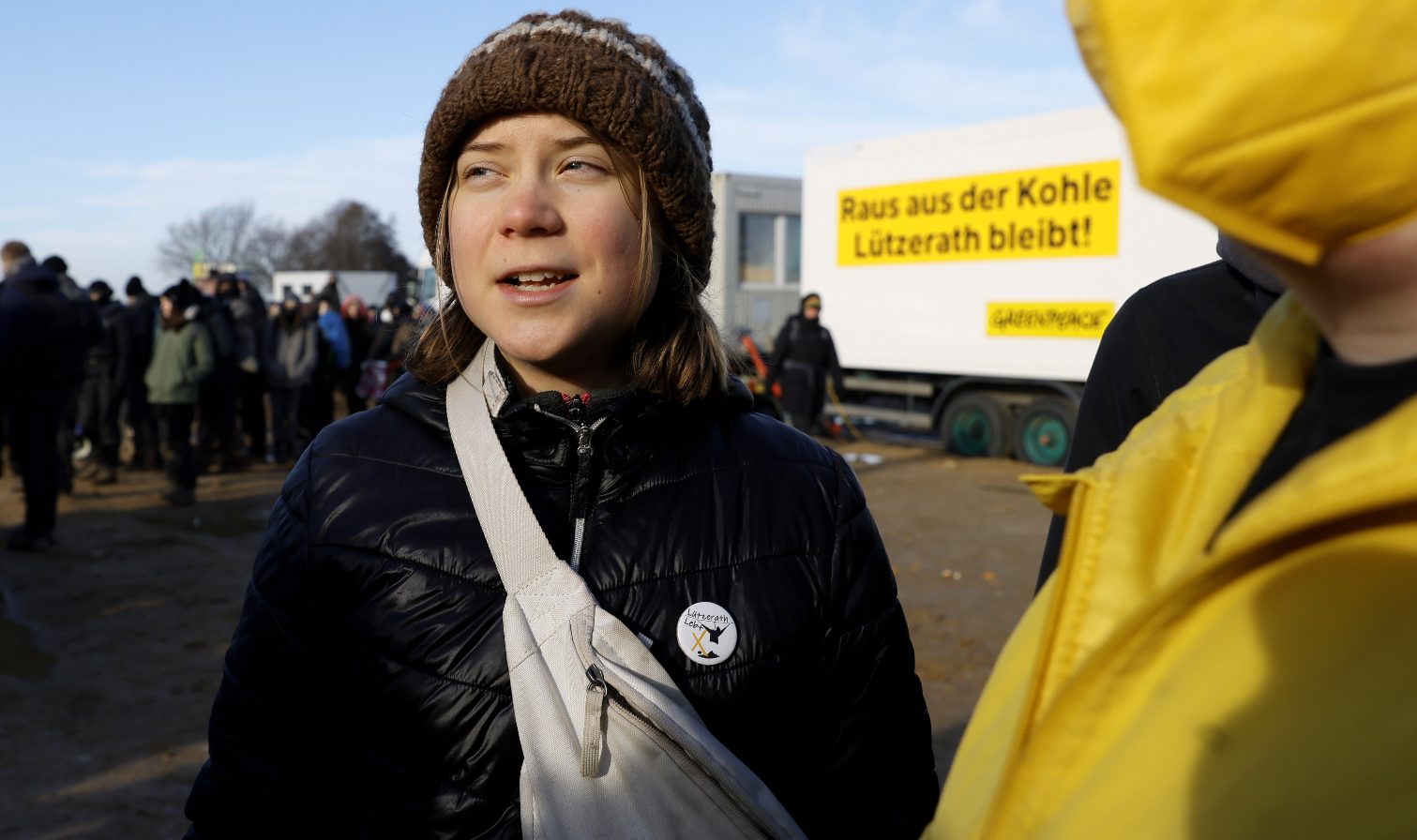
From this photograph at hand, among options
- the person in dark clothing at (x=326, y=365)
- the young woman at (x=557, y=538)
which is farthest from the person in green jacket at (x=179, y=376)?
the young woman at (x=557, y=538)

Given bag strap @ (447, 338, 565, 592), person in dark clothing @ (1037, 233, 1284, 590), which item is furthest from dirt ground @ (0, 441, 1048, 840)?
bag strap @ (447, 338, 565, 592)

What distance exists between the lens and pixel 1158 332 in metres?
2.12

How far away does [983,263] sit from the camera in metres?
13.5

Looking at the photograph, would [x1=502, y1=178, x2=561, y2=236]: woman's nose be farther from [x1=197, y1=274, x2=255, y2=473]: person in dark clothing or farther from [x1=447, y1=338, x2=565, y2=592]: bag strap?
[x1=197, y1=274, x2=255, y2=473]: person in dark clothing

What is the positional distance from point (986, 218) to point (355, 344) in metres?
8.21

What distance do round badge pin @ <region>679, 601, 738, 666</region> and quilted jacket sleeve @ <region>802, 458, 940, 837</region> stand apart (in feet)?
0.62

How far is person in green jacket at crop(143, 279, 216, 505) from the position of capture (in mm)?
10766

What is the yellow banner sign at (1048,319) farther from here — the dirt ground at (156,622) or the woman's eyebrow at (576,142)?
the woman's eyebrow at (576,142)

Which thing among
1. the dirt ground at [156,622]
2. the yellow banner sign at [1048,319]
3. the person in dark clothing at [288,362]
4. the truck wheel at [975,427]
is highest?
the yellow banner sign at [1048,319]

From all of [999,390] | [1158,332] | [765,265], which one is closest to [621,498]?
[1158,332]

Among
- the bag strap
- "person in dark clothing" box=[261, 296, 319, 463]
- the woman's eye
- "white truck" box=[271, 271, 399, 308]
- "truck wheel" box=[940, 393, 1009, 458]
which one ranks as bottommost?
"truck wheel" box=[940, 393, 1009, 458]

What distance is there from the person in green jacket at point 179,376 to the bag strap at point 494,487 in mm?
9860

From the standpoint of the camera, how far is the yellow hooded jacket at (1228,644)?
2.18 feet

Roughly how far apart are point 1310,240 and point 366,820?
58.8 inches
